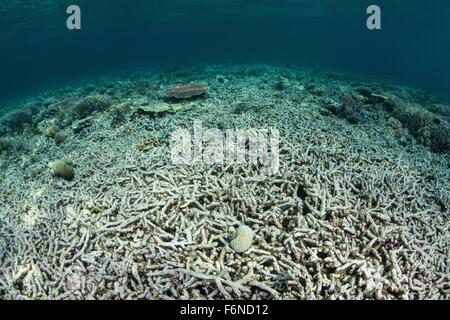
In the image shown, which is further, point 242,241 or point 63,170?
point 63,170

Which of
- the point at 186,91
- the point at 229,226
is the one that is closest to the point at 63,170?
the point at 229,226

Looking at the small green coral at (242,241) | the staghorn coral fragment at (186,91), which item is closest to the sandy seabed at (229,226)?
the small green coral at (242,241)

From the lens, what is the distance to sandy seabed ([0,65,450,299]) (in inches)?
130

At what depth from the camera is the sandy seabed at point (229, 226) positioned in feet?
10.8

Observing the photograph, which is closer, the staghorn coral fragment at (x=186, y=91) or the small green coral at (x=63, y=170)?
the small green coral at (x=63, y=170)

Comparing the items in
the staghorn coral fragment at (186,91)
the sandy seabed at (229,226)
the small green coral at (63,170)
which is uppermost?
the staghorn coral fragment at (186,91)

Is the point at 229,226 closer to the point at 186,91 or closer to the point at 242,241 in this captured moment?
the point at 242,241

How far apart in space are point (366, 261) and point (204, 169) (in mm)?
3369

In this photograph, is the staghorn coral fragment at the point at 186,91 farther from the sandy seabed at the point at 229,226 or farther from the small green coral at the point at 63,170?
the small green coral at the point at 63,170

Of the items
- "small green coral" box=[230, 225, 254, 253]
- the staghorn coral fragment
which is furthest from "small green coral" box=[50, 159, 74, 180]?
the staghorn coral fragment

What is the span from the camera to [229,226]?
392 centimetres

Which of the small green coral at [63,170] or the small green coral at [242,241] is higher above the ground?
the small green coral at [63,170]
